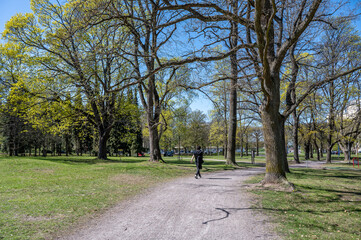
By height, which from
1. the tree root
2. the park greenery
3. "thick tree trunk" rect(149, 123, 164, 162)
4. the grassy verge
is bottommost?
the grassy verge

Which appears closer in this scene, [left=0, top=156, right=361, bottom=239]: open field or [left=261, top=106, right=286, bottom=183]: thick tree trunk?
[left=0, top=156, right=361, bottom=239]: open field

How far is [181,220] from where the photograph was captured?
510cm

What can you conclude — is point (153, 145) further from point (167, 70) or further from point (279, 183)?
point (279, 183)

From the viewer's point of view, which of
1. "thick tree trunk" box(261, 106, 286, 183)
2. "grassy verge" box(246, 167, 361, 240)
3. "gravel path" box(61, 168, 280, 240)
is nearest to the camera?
"gravel path" box(61, 168, 280, 240)

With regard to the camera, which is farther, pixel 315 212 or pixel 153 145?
pixel 153 145

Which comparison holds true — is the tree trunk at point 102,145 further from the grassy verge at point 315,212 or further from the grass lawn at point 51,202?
the grassy verge at point 315,212

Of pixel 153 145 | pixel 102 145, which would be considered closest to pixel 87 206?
pixel 153 145

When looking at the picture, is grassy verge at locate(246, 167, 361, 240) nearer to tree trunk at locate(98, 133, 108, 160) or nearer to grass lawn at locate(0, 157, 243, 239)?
grass lawn at locate(0, 157, 243, 239)

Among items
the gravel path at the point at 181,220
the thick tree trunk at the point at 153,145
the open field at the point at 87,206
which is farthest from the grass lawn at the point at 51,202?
the thick tree trunk at the point at 153,145

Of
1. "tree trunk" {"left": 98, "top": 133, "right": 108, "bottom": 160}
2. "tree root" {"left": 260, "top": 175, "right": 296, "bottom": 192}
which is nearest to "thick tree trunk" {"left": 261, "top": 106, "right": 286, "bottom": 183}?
"tree root" {"left": 260, "top": 175, "right": 296, "bottom": 192}

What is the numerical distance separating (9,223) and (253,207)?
232 inches

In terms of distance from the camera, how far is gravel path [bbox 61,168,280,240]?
4.29 metres

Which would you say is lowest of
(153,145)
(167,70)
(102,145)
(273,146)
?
(102,145)

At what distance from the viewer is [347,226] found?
16.0ft
